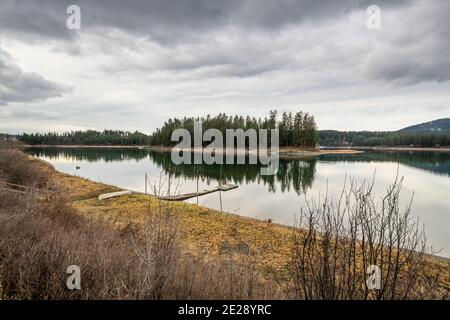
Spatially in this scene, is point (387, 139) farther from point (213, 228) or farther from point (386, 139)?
point (213, 228)

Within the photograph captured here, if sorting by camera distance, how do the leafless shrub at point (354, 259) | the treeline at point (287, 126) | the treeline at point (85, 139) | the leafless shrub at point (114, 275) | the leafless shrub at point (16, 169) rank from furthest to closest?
the treeline at point (85, 139) → the treeline at point (287, 126) → the leafless shrub at point (16, 169) → the leafless shrub at point (114, 275) → the leafless shrub at point (354, 259)

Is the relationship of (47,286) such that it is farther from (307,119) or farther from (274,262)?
(307,119)

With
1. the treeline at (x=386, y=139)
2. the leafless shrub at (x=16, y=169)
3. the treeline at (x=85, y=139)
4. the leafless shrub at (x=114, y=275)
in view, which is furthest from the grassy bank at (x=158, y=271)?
the treeline at (x=85, y=139)

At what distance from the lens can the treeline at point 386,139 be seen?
121 meters

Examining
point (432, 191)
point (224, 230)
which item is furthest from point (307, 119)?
point (224, 230)

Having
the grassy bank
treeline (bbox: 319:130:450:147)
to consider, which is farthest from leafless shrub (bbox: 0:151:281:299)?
treeline (bbox: 319:130:450:147)

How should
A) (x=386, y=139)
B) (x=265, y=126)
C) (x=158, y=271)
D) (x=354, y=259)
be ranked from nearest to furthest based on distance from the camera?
(x=354, y=259), (x=158, y=271), (x=265, y=126), (x=386, y=139)

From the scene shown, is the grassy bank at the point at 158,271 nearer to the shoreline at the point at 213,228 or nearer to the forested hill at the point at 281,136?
the shoreline at the point at 213,228

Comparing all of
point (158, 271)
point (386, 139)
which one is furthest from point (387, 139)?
point (158, 271)

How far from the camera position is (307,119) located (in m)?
90.6

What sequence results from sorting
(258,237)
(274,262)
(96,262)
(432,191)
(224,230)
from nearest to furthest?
(96,262) < (274,262) < (258,237) < (224,230) < (432,191)

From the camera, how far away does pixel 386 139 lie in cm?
14300

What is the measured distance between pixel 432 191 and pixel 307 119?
66577 mm
